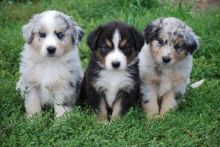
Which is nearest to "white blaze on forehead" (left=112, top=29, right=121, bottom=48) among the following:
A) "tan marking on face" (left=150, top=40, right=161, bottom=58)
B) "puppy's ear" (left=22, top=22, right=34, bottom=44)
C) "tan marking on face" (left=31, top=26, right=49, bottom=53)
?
"tan marking on face" (left=150, top=40, right=161, bottom=58)

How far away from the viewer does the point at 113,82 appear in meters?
7.00

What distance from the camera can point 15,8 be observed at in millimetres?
12172

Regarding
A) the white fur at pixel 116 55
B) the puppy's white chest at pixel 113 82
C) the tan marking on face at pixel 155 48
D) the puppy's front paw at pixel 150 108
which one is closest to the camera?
the white fur at pixel 116 55

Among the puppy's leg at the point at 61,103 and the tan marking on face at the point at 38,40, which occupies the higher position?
the tan marking on face at the point at 38,40

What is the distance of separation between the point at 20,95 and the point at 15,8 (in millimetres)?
5200

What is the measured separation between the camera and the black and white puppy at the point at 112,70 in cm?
670

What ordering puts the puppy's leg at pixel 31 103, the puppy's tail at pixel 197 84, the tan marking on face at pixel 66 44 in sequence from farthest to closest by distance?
the puppy's tail at pixel 197 84 < the puppy's leg at pixel 31 103 < the tan marking on face at pixel 66 44

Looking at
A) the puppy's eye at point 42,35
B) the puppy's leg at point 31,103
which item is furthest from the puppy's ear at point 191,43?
the puppy's leg at point 31,103

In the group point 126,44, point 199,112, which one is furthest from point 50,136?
point 199,112

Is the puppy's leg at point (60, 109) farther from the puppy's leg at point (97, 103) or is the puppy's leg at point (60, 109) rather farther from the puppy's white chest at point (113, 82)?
the puppy's white chest at point (113, 82)

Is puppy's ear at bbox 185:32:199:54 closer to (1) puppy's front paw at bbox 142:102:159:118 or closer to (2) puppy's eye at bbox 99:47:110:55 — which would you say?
(1) puppy's front paw at bbox 142:102:159:118

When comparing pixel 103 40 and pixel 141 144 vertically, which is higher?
pixel 103 40

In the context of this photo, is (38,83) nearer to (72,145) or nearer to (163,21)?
(72,145)

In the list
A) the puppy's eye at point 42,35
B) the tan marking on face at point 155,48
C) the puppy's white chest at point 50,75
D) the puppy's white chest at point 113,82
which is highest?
the puppy's eye at point 42,35
